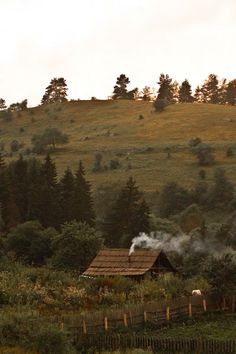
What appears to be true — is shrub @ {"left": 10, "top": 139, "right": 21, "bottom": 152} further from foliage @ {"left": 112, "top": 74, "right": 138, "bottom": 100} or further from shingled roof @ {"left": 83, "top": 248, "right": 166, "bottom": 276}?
shingled roof @ {"left": 83, "top": 248, "right": 166, "bottom": 276}

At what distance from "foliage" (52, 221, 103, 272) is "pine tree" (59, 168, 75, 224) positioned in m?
14.3

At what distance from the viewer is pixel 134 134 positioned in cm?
12888

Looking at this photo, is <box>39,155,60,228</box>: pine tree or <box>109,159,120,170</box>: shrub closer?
<box>39,155,60,228</box>: pine tree

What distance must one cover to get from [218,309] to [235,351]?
9.89 meters

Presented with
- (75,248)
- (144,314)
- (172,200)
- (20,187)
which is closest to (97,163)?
(172,200)

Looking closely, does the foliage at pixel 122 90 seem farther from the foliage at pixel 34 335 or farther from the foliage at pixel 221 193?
the foliage at pixel 34 335

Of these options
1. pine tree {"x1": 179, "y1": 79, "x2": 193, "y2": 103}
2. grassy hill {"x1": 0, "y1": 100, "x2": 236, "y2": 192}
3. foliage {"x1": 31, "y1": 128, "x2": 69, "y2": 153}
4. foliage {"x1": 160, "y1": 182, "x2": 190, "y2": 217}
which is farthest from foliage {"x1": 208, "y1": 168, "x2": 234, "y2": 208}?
pine tree {"x1": 179, "y1": 79, "x2": 193, "y2": 103}

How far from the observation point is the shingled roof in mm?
48500

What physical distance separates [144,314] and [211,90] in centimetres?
14696

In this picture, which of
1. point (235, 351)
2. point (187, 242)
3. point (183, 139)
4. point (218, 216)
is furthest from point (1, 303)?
point (183, 139)

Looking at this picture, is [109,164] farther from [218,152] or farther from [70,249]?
[70,249]

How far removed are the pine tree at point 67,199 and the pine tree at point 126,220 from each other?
14.5 ft

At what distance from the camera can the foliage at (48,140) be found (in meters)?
123

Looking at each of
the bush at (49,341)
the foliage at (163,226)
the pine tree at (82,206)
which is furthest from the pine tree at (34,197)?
the bush at (49,341)
